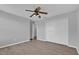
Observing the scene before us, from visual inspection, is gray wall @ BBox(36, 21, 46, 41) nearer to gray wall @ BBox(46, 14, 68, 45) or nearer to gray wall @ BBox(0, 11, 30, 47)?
gray wall @ BBox(46, 14, 68, 45)

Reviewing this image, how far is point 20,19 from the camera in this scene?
2383mm

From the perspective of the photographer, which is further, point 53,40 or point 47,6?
point 53,40

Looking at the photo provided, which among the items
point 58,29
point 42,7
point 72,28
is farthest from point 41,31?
point 72,28

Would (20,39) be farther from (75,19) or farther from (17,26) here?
(75,19)

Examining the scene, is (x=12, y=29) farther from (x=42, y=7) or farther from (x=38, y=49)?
(x=42, y=7)

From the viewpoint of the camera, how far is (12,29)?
2.37 meters

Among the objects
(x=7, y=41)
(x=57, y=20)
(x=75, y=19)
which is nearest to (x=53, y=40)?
(x=57, y=20)

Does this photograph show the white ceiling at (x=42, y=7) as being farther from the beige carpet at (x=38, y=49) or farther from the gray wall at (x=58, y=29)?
the beige carpet at (x=38, y=49)

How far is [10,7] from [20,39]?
0.82m

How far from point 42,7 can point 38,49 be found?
99 centimetres

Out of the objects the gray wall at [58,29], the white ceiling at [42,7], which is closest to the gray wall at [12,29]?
the white ceiling at [42,7]

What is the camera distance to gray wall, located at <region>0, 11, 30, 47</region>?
2256 millimetres

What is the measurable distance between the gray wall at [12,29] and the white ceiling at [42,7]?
0.13 meters

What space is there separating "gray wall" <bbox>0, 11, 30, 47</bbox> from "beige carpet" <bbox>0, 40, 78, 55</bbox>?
0.16 m
